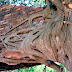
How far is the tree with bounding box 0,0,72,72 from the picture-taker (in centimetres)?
180

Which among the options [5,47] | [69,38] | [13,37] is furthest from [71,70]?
[5,47]

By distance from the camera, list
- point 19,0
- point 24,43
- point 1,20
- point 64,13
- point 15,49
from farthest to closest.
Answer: point 19,0
point 1,20
point 15,49
point 24,43
point 64,13

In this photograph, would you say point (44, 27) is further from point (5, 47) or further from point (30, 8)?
point (5, 47)

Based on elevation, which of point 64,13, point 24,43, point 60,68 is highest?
point 64,13

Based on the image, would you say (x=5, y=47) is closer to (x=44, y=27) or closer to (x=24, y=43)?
(x=24, y=43)

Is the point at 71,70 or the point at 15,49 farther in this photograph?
the point at 15,49

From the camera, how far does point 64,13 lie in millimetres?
1955

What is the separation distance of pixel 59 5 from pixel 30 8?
69cm

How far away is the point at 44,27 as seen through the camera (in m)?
2.08

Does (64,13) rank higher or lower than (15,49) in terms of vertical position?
higher

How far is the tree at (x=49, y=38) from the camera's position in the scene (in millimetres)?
1798

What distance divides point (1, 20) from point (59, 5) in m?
1.20

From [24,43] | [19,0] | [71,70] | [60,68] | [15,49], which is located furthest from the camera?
[19,0]

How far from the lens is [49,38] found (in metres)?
1.93
